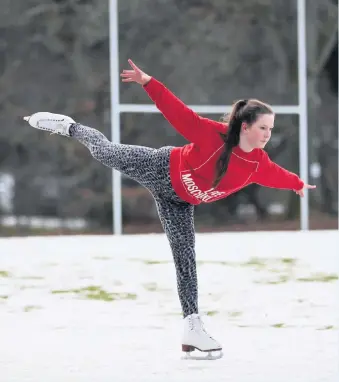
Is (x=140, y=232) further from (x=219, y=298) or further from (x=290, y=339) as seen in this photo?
(x=290, y=339)

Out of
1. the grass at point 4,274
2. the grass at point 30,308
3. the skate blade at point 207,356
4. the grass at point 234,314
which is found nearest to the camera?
the skate blade at point 207,356

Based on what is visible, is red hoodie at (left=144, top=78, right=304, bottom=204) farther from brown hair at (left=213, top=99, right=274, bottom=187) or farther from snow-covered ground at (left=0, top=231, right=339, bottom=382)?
snow-covered ground at (left=0, top=231, right=339, bottom=382)

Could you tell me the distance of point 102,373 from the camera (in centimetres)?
372

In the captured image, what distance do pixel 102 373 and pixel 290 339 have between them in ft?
3.76

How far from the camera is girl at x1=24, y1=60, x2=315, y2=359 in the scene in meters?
3.87

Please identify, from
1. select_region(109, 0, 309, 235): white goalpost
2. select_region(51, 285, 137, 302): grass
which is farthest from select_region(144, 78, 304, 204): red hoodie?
select_region(109, 0, 309, 235): white goalpost

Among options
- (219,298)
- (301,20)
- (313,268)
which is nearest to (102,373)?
(219,298)

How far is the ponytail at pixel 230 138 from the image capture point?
152 inches

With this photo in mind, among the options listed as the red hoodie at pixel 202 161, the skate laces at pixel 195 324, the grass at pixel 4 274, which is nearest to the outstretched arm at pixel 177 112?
the red hoodie at pixel 202 161

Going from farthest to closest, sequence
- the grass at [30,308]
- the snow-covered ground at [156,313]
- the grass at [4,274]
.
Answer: the grass at [4,274]
the grass at [30,308]
the snow-covered ground at [156,313]

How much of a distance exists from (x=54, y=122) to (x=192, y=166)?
115 centimetres

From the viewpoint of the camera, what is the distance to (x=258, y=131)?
12.7 feet

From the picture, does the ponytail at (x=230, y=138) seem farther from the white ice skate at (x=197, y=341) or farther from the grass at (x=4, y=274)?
the grass at (x=4, y=274)

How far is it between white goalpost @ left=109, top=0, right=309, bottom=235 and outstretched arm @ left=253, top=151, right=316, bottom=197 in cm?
633
